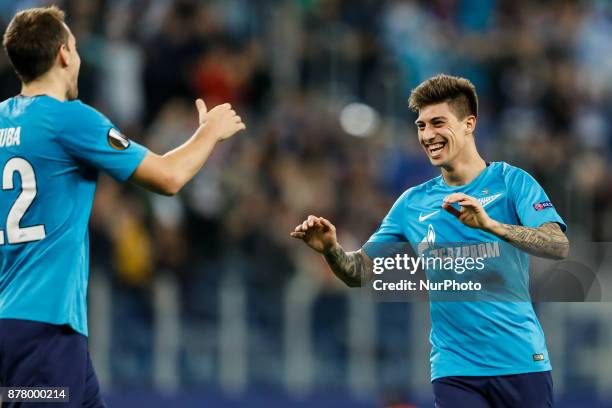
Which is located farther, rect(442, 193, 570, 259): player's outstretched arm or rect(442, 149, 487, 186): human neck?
rect(442, 149, 487, 186): human neck

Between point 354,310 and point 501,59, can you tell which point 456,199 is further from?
point 501,59

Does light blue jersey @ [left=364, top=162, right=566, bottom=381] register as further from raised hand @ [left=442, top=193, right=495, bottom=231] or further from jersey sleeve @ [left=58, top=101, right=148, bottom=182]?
jersey sleeve @ [left=58, top=101, right=148, bottom=182]

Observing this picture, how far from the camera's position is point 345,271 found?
20.6 ft

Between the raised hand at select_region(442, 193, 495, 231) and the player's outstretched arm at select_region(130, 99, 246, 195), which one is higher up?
the player's outstretched arm at select_region(130, 99, 246, 195)

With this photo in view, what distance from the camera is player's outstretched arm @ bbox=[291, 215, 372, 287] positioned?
5988mm

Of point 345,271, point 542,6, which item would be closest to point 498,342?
point 345,271

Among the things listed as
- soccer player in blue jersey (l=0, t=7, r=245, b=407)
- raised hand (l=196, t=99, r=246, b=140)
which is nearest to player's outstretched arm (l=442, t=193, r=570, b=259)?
raised hand (l=196, t=99, r=246, b=140)

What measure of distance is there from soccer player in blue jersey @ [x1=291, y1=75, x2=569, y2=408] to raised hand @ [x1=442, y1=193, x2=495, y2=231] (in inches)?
5.1

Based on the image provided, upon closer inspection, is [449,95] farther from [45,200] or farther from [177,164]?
[45,200]

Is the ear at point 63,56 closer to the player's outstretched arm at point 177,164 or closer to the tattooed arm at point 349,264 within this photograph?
the player's outstretched arm at point 177,164

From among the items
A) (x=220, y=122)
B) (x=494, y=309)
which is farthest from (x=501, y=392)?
(x=220, y=122)

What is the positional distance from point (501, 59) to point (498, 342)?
911 centimetres

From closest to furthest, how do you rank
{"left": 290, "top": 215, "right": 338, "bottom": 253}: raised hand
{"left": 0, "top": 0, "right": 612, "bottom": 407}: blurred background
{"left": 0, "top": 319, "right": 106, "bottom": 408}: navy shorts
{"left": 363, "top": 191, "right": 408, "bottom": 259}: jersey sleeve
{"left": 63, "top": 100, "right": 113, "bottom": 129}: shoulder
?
{"left": 0, "top": 319, "right": 106, "bottom": 408}: navy shorts, {"left": 63, "top": 100, "right": 113, "bottom": 129}: shoulder, {"left": 290, "top": 215, "right": 338, "bottom": 253}: raised hand, {"left": 363, "top": 191, "right": 408, "bottom": 259}: jersey sleeve, {"left": 0, "top": 0, "right": 612, "bottom": 407}: blurred background

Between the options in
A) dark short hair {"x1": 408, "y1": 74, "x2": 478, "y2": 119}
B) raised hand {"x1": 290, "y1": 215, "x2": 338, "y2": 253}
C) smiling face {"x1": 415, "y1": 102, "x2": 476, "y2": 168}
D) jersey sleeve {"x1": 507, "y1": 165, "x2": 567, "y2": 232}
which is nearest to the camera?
jersey sleeve {"x1": 507, "y1": 165, "x2": 567, "y2": 232}
